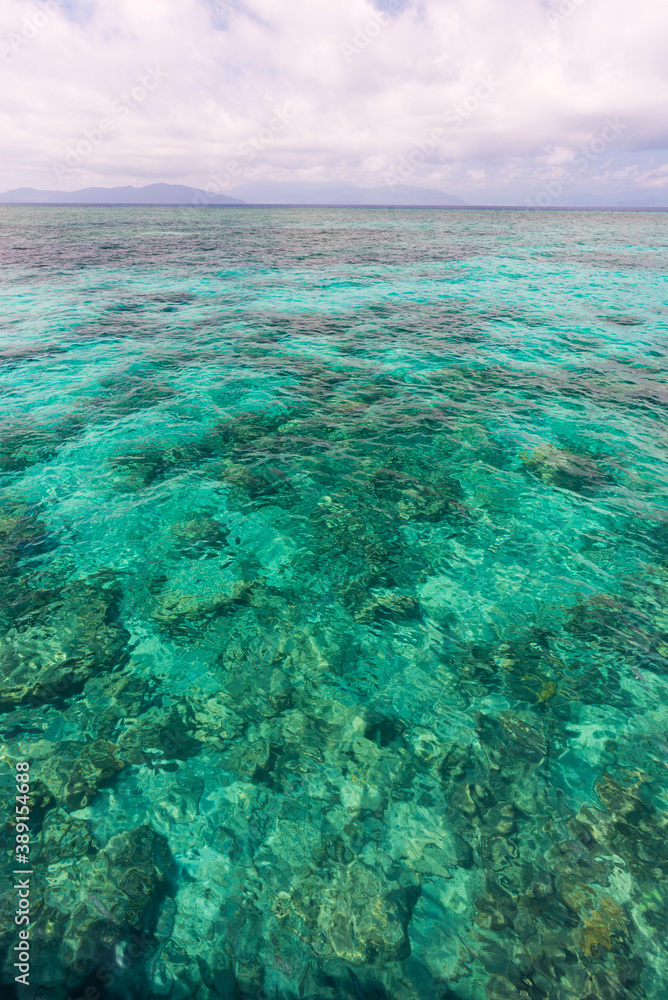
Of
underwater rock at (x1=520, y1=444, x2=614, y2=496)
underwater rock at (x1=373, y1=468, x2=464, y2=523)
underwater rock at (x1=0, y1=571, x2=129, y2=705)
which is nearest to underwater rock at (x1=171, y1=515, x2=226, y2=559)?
underwater rock at (x1=0, y1=571, x2=129, y2=705)

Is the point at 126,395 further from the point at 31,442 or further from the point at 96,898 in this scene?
the point at 96,898

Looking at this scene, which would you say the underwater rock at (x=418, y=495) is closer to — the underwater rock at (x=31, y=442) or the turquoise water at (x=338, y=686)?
the turquoise water at (x=338, y=686)

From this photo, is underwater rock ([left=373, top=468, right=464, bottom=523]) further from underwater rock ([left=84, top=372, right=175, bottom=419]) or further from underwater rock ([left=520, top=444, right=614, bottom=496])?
underwater rock ([left=84, top=372, right=175, bottom=419])

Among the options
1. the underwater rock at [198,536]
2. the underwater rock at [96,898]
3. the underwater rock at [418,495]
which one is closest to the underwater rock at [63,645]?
the underwater rock at [198,536]

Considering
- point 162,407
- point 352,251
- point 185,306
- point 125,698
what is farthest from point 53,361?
point 352,251

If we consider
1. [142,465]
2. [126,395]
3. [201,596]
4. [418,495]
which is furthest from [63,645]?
A: [126,395]

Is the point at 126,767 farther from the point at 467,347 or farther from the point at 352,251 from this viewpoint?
the point at 352,251
